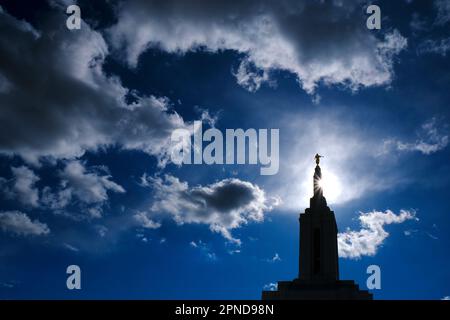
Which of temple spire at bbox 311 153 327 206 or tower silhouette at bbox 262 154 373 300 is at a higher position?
temple spire at bbox 311 153 327 206

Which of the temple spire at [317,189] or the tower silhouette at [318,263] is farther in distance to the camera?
the temple spire at [317,189]

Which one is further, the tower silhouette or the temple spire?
the temple spire

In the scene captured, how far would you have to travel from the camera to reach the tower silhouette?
36.2 m

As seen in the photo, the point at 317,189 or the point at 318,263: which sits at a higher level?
the point at 317,189

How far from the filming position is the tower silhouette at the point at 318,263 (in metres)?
36.2

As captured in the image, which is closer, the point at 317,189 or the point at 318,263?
the point at 318,263

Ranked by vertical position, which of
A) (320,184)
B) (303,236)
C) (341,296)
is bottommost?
(341,296)

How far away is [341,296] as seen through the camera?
3534cm

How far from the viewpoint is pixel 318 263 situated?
4109 centimetres
